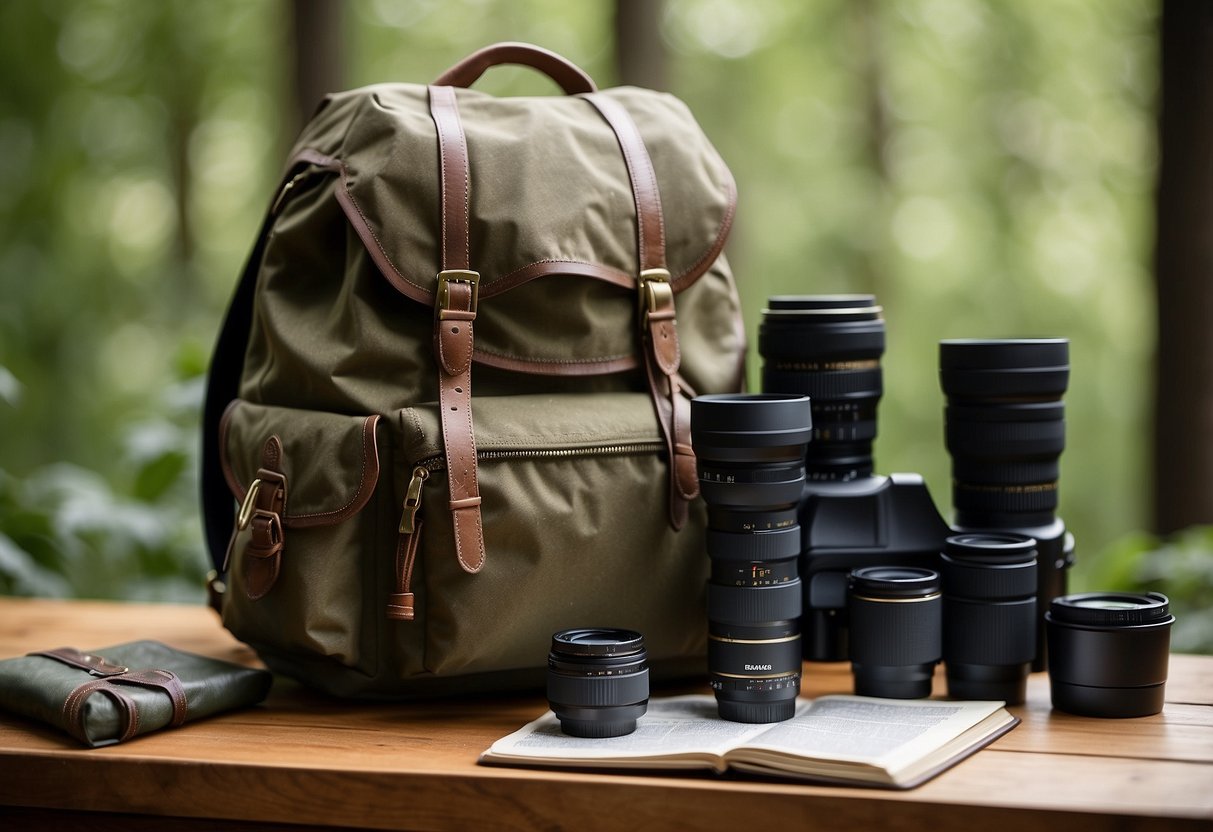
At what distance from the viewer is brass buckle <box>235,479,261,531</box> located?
1.48m

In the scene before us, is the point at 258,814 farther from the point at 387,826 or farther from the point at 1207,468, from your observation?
the point at 1207,468

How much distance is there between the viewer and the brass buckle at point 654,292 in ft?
5.02

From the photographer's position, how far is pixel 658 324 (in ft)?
5.05

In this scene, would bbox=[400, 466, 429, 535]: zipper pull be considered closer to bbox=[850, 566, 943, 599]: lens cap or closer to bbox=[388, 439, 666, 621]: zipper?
bbox=[388, 439, 666, 621]: zipper

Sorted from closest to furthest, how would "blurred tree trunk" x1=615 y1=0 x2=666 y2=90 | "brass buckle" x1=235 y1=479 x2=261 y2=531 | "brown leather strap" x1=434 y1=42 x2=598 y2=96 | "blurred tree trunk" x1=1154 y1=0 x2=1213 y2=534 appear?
"brass buckle" x1=235 y1=479 x2=261 y2=531, "brown leather strap" x1=434 y1=42 x2=598 y2=96, "blurred tree trunk" x1=1154 y1=0 x2=1213 y2=534, "blurred tree trunk" x1=615 y1=0 x2=666 y2=90

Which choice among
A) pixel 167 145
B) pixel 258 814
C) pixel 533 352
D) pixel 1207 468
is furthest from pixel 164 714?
pixel 167 145

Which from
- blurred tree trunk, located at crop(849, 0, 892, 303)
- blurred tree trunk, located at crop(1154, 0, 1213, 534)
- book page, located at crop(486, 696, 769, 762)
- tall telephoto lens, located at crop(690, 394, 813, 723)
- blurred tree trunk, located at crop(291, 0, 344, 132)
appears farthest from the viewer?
blurred tree trunk, located at crop(849, 0, 892, 303)

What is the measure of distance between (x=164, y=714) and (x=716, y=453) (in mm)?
699

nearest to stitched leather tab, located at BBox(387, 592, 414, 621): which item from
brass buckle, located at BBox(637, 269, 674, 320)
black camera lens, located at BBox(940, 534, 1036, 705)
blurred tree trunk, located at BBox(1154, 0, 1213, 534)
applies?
brass buckle, located at BBox(637, 269, 674, 320)

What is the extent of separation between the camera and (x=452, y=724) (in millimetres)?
1417

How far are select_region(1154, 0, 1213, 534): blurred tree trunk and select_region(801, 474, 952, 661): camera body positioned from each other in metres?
1.23

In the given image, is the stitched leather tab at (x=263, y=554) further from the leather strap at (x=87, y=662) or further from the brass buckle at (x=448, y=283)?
the brass buckle at (x=448, y=283)

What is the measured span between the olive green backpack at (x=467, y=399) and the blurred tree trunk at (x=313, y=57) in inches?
67.4

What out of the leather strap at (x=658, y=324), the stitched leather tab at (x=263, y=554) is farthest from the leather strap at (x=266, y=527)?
the leather strap at (x=658, y=324)
